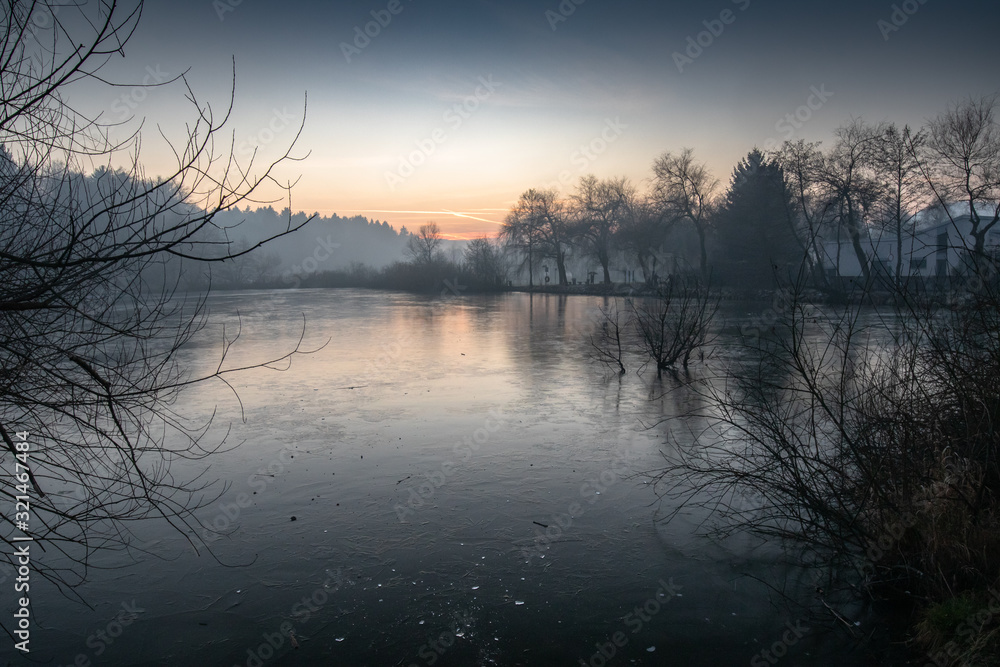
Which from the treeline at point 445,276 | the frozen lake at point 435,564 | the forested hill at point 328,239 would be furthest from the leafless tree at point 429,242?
the frozen lake at point 435,564

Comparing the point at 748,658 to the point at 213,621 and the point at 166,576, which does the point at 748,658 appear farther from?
the point at 166,576

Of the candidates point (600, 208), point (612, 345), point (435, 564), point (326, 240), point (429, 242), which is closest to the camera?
point (435, 564)

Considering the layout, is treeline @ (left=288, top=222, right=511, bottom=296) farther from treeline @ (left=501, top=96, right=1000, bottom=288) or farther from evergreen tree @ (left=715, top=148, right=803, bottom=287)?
evergreen tree @ (left=715, top=148, right=803, bottom=287)

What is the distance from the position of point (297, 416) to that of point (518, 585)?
597cm

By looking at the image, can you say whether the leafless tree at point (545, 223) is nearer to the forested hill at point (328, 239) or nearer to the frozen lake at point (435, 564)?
the frozen lake at point (435, 564)

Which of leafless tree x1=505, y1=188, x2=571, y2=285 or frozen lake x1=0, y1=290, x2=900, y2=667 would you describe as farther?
leafless tree x1=505, y1=188, x2=571, y2=285

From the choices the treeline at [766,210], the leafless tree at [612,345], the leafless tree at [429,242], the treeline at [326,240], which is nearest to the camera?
the leafless tree at [612,345]

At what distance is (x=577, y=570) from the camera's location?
4.95 meters

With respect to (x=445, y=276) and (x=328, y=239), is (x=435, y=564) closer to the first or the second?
(x=445, y=276)

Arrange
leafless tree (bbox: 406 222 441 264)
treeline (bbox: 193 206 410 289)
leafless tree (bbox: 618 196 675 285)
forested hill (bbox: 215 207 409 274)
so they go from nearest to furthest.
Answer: leafless tree (bbox: 618 196 675 285) → leafless tree (bbox: 406 222 441 264) → treeline (bbox: 193 206 410 289) → forested hill (bbox: 215 207 409 274)

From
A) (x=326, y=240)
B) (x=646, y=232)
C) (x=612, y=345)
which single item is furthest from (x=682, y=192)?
(x=326, y=240)

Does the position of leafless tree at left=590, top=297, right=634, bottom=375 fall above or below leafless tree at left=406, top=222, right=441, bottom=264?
below

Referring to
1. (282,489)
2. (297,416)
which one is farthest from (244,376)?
(282,489)

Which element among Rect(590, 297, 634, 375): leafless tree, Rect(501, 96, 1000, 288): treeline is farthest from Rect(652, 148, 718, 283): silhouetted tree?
Rect(590, 297, 634, 375): leafless tree
